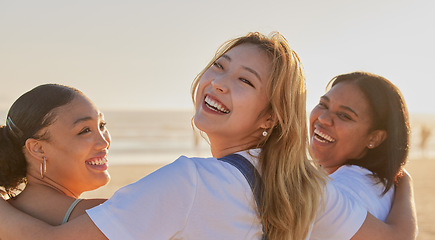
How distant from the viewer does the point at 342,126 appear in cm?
356

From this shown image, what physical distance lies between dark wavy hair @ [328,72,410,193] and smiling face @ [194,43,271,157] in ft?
3.77

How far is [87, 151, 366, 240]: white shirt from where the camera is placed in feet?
6.51

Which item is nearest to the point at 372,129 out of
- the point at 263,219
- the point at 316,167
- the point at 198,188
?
the point at 316,167

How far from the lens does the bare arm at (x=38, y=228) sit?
2.02 metres

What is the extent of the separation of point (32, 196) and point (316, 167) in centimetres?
154

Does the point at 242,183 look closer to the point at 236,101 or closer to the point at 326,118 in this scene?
the point at 236,101

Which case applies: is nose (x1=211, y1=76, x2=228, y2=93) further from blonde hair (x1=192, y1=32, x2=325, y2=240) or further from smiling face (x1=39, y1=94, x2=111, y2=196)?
smiling face (x1=39, y1=94, x2=111, y2=196)

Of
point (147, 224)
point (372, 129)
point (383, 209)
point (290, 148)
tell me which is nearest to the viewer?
point (147, 224)

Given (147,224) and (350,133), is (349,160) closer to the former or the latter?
(350,133)

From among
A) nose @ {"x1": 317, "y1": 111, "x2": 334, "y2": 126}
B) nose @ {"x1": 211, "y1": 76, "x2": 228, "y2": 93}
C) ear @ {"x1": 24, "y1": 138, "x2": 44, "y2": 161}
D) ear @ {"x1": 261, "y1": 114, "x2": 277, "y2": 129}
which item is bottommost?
ear @ {"x1": 24, "y1": 138, "x2": 44, "y2": 161}

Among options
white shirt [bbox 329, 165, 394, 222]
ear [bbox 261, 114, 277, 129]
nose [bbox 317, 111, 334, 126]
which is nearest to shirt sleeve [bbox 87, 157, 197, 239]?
ear [bbox 261, 114, 277, 129]

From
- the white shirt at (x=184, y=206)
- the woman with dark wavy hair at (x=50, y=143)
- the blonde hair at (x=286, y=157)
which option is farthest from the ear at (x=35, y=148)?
the blonde hair at (x=286, y=157)

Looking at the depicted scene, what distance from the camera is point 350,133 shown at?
3.55m

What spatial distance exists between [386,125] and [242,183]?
172cm
